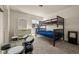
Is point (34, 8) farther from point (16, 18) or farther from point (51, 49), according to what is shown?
point (51, 49)

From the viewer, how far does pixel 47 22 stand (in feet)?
13.7

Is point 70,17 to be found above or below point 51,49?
above

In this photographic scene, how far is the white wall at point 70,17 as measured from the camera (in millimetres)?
3441

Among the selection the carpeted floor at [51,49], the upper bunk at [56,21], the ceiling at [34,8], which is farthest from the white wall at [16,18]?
the upper bunk at [56,21]

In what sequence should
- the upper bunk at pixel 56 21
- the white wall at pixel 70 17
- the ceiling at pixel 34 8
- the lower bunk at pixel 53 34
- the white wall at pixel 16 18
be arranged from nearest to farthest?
the ceiling at pixel 34 8, the white wall at pixel 16 18, the lower bunk at pixel 53 34, the white wall at pixel 70 17, the upper bunk at pixel 56 21

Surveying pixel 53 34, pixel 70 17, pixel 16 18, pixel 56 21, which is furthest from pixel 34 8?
pixel 70 17

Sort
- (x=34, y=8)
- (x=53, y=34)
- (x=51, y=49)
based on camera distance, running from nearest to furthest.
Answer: (x=34, y=8)
(x=51, y=49)
(x=53, y=34)

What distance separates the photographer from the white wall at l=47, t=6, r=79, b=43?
11.3ft

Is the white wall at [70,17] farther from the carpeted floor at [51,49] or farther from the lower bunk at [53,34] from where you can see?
the carpeted floor at [51,49]

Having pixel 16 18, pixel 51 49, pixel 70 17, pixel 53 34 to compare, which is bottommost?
pixel 51 49

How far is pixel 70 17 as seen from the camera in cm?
372

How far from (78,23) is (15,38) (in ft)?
8.82
